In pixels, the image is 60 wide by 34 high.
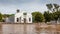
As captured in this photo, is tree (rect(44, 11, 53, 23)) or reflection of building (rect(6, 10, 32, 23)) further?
tree (rect(44, 11, 53, 23))

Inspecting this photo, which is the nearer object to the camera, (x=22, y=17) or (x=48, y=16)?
(x=22, y=17)

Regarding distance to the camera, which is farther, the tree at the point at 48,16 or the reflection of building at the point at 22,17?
the tree at the point at 48,16

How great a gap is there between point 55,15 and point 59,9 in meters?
6.33

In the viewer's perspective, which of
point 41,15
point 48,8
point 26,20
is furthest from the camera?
point 48,8

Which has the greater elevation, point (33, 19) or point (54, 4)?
point (54, 4)

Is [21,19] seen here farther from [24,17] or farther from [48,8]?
[48,8]

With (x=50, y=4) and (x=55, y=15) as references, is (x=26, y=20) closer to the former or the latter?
(x=55, y=15)

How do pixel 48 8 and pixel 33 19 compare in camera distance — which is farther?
pixel 48 8

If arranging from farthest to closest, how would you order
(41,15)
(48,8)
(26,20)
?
1. (48,8)
2. (41,15)
3. (26,20)

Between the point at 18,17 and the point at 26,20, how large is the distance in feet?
7.49

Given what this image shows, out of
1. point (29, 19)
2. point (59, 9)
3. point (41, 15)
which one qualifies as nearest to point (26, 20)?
point (29, 19)

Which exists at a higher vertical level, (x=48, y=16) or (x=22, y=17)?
(x=48, y=16)

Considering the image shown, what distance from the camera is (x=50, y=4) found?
7106 cm

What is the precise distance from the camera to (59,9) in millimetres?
66500
